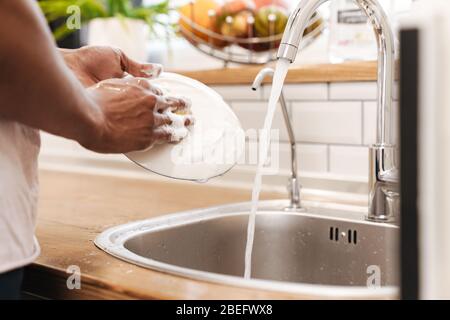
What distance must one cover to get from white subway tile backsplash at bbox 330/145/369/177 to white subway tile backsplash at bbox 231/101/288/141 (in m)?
0.13

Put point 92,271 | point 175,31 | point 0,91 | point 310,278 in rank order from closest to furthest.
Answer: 1. point 0,91
2. point 92,271
3. point 310,278
4. point 175,31

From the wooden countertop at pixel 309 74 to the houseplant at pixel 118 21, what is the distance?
0.59 feet

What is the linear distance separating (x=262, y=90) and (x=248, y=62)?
97mm

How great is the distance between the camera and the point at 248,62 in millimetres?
1396

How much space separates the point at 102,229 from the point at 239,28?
619 mm

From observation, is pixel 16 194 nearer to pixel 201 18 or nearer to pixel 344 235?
pixel 344 235

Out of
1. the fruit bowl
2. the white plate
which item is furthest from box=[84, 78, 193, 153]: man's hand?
the fruit bowl

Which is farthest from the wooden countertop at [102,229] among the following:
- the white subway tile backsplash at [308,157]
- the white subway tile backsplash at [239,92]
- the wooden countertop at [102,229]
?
the white subway tile backsplash at [239,92]

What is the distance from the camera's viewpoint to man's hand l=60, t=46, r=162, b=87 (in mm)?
853

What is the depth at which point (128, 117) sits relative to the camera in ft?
2.29

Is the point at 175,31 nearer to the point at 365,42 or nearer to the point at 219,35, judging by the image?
the point at 219,35

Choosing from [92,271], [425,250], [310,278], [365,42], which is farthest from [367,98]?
[425,250]
